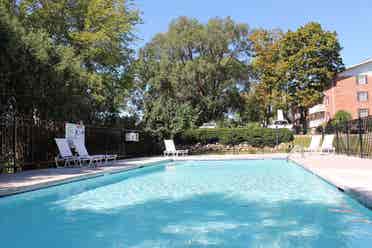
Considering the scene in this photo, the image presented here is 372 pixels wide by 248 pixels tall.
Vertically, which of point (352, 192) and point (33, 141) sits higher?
point (33, 141)

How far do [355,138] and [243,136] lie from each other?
11.7m

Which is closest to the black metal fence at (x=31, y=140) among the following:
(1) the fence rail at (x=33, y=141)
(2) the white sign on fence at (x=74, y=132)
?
(1) the fence rail at (x=33, y=141)

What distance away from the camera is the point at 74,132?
14727mm

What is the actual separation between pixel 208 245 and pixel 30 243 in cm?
216

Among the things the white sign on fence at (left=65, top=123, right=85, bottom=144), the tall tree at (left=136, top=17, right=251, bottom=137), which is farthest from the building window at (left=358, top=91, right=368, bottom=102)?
the white sign on fence at (left=65, top=123, right=85, bottom=144)

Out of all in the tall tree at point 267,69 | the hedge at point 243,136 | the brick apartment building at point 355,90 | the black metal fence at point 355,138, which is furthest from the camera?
the brick apartment building at point 355,90

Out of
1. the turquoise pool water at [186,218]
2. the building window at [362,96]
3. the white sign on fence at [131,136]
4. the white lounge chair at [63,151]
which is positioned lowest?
the turquoise pool water at [186,218]

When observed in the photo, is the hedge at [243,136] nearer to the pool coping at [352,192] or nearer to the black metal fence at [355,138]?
the black metal fence at [355,138]

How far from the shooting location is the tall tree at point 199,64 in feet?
116

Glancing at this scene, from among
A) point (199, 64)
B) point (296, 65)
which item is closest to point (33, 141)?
point (199, 64)

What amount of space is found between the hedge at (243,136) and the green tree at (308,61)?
963 cm

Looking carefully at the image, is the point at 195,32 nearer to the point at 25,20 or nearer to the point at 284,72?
the point at 284,72

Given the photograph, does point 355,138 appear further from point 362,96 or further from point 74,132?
point 362,96

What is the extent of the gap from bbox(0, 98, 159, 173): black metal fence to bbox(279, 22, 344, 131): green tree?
77.5ft
